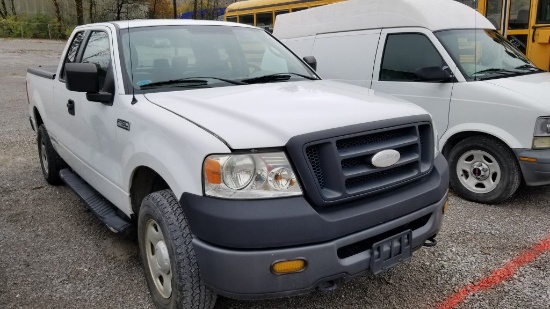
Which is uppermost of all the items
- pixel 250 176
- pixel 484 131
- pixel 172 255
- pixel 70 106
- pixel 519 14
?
pixel 519 14

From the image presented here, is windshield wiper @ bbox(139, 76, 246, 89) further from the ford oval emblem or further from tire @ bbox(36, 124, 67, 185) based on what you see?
A: tire @ bbox(36, 124, 67, 185)

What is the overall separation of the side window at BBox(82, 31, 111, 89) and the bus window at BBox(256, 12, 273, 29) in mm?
8003

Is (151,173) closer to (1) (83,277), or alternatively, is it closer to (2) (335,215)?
(1) (83,277)

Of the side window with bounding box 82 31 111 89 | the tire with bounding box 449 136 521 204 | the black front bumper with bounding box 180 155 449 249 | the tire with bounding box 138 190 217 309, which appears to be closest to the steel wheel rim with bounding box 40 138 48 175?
the side window with bounding box 82 31 111 89

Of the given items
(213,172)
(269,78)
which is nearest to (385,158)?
(213,172)

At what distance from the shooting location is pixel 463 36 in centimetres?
549

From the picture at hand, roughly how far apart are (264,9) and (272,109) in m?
9.96

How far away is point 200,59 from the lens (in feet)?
11.9

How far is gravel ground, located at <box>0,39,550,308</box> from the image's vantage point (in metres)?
3.06

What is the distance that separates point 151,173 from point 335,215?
4.15 feet

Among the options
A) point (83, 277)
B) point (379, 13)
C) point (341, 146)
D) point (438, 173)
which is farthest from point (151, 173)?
point (379, 13)

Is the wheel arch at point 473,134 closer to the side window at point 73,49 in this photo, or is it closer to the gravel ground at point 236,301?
the gravel ground at point 236,301

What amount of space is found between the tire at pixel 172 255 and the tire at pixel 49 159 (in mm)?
2794

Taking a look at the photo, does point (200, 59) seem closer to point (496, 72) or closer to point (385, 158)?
point (385, 158)
